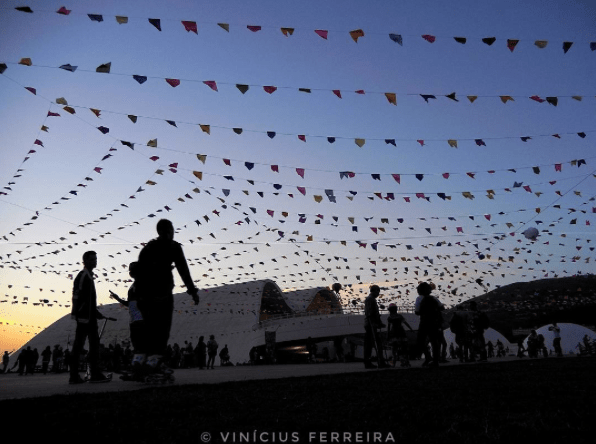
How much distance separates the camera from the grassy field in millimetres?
2182

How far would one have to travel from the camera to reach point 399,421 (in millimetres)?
2545

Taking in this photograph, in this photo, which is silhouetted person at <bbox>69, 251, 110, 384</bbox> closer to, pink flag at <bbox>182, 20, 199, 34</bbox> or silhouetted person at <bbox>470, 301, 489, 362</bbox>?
pink flag at <bbox>182, 20, 199, 34</bbox>

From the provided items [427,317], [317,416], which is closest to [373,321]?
[427,317]

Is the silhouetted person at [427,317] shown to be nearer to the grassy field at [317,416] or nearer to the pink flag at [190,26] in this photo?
the grassy field at [317,416]

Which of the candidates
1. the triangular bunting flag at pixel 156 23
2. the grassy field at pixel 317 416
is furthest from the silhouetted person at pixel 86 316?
the triangular bunting flag at pixel 156 23

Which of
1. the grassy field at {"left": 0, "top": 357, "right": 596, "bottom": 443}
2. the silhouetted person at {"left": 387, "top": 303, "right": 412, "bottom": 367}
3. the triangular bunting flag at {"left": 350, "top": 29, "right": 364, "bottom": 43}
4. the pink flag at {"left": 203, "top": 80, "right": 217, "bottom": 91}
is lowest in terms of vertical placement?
the grassy field at {"left": 0, "top": 357, "right": 596, "bottom": 443}

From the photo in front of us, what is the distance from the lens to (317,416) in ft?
9.04

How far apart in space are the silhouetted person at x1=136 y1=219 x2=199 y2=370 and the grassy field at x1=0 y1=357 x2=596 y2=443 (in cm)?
109

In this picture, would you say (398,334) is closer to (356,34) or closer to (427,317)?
(427,317)

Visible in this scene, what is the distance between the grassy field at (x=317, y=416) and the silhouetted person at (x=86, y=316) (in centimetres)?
276

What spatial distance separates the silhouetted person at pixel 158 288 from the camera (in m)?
5.25

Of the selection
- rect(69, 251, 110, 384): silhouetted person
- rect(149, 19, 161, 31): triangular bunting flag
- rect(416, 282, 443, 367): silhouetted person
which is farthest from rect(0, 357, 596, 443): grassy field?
rect(149, 19, 161, 31): triangular bunting flag

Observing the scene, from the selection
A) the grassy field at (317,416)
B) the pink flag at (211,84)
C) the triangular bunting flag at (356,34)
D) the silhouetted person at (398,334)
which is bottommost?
the grassy field at (317,416)

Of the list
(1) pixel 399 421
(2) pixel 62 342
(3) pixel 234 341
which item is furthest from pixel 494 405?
(2) pixel 62 342
